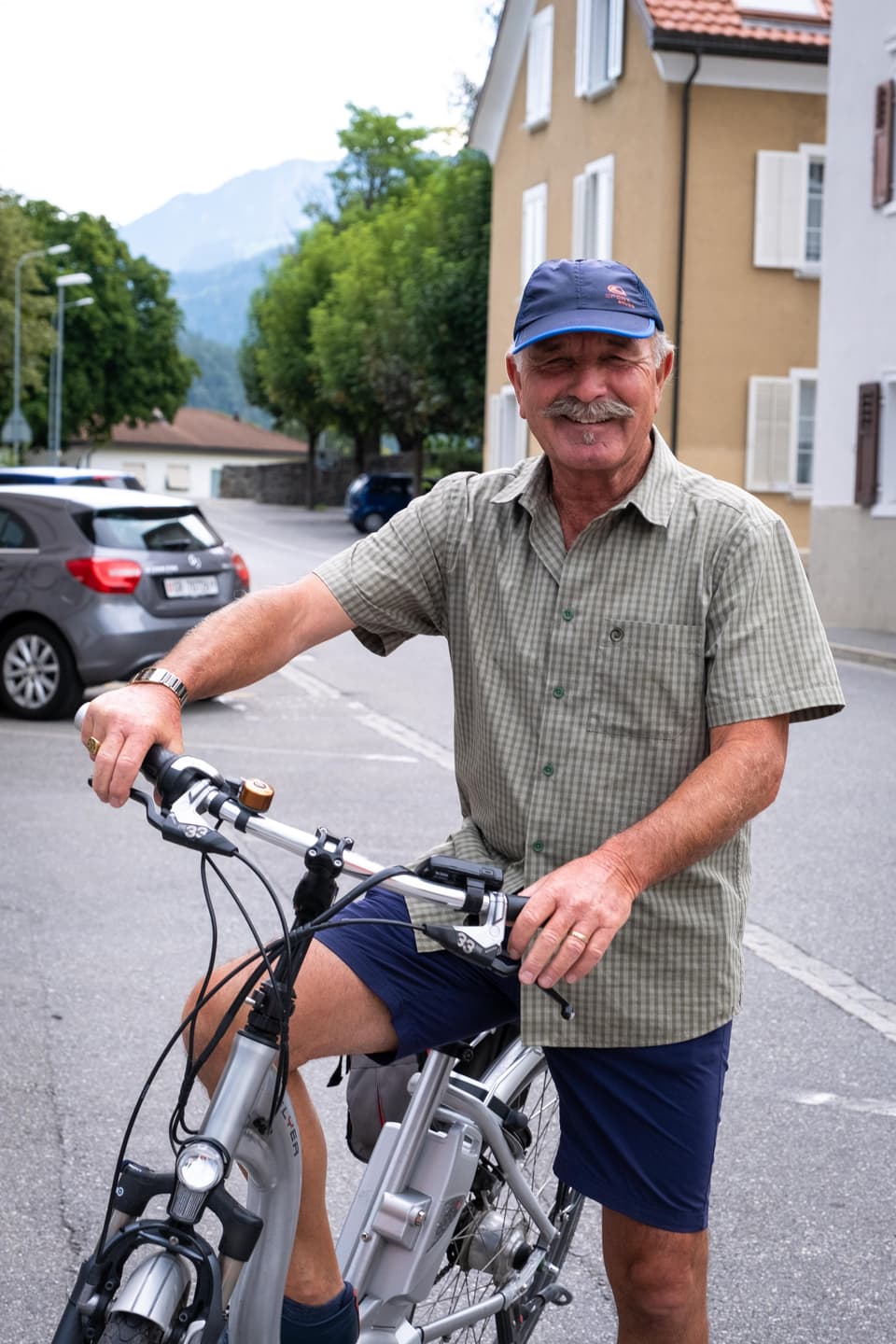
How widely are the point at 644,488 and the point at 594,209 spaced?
1155 inches

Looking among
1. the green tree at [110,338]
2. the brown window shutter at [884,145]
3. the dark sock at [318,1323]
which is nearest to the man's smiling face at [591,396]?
the dark sock at [318,1323]

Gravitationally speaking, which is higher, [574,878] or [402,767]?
[574,878]

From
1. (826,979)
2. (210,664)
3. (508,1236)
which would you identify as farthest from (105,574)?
(210,664)

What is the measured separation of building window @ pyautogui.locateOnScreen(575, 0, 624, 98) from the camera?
1172 inches

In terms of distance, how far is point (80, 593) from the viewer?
12.9 meters

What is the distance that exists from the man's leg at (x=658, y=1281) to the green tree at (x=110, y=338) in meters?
73.1

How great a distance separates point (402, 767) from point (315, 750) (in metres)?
0.95

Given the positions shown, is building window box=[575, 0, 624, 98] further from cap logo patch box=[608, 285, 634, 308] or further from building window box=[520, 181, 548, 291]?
cap logo patch box=[608, 285, 634, 308]

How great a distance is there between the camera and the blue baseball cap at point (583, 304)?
2699 millimetres

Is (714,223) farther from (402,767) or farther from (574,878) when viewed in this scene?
(574,878)

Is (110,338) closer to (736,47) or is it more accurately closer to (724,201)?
(724,201)

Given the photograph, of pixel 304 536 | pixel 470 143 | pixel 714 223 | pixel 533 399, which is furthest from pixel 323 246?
pixel 533 399

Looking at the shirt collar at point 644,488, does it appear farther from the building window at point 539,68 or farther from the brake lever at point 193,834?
the building window at point 539,68

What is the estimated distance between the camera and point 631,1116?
111 inches
